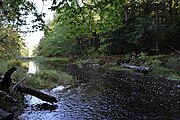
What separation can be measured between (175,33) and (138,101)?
18.5 metres

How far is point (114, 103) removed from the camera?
37.5 ft

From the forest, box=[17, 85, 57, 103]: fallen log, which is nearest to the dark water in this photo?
the forest

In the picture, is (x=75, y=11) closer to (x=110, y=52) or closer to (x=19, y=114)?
(x=19, y=114)

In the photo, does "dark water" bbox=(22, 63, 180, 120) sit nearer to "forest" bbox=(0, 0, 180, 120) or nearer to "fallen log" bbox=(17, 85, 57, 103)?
"forest" bbox=(0, 0, 180, 120)

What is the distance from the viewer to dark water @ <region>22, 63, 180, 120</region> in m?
9.46

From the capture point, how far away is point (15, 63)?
2603cm

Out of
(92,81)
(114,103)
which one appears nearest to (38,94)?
(114,103)

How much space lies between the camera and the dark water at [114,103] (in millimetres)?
9461

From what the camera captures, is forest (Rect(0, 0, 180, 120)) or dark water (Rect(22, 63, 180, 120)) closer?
forest (Rect(0, 0, 180, 120))

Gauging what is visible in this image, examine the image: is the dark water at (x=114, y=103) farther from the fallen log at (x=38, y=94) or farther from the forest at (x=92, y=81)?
the fallen log at (x=38, y=94)

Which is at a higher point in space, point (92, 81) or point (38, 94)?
point (38, 94)

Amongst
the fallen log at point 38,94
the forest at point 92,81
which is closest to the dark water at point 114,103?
the forest at point 92,81

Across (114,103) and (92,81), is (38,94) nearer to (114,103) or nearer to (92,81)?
(114,103)

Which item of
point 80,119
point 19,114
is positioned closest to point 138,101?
point 80,119
